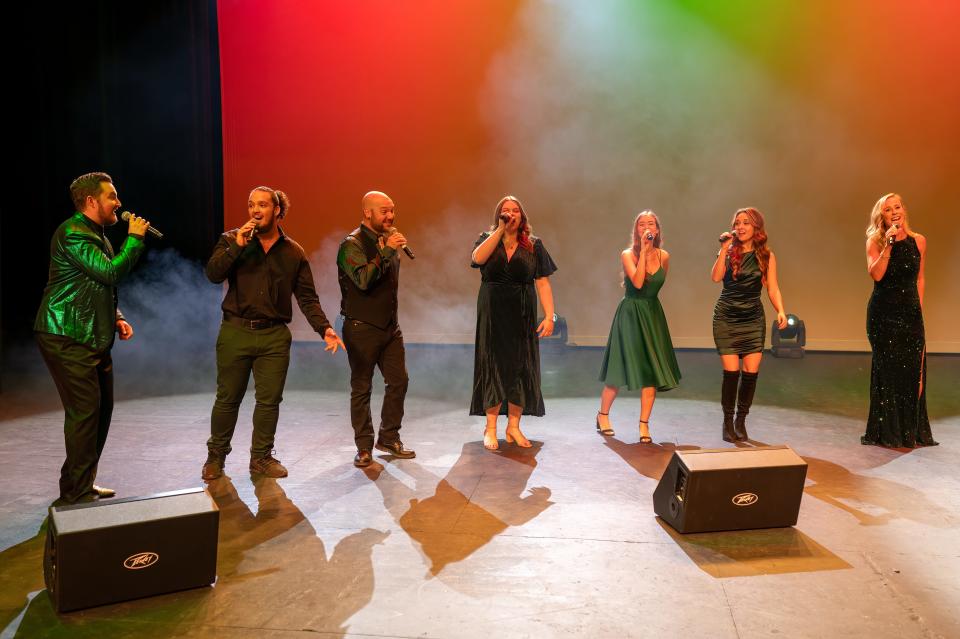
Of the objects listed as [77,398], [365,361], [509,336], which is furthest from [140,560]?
[509,336]

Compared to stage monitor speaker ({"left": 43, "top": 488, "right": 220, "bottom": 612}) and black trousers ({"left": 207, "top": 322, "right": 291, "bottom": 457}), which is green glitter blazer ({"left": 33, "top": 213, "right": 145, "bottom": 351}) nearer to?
black trousers ({"left": 207, "top": 322, "right": 291, "bottom": 457})

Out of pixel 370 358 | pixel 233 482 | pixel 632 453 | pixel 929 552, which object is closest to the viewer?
pixel 929 552

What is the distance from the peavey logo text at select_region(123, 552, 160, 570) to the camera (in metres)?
2.37

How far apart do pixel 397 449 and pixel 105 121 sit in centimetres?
565

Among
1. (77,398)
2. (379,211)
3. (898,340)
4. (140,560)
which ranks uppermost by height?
(379,211)

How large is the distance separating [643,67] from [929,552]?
6.79 metres

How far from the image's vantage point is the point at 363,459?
4.03 metres

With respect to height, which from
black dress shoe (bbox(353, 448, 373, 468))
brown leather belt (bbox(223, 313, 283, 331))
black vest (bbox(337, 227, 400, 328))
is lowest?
black dress shoe (bbox(353, 448, 373, 468))

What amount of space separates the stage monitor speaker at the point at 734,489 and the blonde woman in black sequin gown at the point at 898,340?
175 cm

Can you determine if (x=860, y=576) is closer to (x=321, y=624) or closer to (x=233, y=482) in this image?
(x=321, y=624)

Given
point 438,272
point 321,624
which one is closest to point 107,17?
point 438,272

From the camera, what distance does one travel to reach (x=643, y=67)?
8.57 metres

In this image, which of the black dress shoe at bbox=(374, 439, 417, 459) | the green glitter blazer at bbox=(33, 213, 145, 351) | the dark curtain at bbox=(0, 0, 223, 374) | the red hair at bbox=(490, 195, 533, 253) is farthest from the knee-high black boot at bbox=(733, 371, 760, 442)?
the dark curtain at bbox=(0, 0, 223, 374)

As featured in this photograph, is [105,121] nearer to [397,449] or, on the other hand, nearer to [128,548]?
[397,449]
